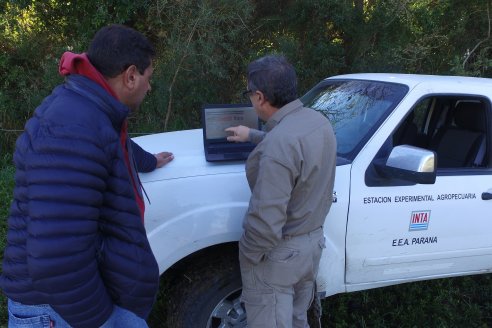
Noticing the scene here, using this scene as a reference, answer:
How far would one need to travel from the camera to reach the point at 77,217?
1.33m

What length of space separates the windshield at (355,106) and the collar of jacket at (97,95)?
1.76 metres

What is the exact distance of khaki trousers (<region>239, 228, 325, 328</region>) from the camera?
2.33 metres

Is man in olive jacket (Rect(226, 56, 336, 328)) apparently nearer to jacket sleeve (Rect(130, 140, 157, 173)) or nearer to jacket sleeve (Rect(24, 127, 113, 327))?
jacket sleeve (Rect(130, 140, 157, 173))

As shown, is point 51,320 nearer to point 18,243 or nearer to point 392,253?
point 18,243

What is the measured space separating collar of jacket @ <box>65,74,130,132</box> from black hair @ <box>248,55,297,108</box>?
86 cm

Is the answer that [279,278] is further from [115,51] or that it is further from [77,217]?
[115,51]

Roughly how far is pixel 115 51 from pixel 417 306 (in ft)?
11.0

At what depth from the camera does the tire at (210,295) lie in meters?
2.73

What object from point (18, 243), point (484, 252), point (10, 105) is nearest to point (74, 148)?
point (18, 243)

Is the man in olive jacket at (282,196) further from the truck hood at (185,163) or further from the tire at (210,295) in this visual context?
the truck hood at (185,163)

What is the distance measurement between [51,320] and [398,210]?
82.1 inches

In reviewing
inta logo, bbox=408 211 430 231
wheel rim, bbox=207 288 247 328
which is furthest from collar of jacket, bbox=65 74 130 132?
inta logo, bbox=408 211 430 231

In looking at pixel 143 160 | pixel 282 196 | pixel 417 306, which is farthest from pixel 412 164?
pixel 417 306

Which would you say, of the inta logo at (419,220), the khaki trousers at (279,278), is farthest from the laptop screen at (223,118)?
the inta logo at (419,220)
